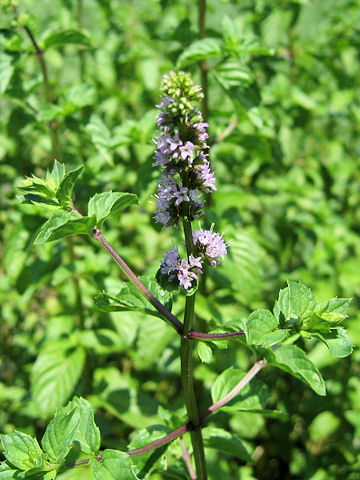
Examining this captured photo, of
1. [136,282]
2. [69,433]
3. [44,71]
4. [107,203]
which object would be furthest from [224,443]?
[44,71]

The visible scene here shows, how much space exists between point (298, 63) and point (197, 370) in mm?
2215

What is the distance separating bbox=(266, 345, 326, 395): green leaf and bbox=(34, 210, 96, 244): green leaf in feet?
1.77

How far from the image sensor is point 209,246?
1.23 metres

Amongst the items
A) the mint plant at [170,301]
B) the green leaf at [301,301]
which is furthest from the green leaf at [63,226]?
the green leaf at [301,301]

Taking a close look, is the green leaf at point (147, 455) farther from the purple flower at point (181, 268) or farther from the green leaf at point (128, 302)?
the purple flower at point (181, 268)

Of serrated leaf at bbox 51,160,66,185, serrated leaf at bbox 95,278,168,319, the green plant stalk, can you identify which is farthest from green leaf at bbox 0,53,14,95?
the green plant stalk

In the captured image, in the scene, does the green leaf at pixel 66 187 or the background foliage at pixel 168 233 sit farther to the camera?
the background foliage at pixel 168 233

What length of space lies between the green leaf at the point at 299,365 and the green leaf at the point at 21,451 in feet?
2.04

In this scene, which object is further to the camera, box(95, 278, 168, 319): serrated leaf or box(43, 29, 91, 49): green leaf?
box(43, 29, 91, 49): green leaf

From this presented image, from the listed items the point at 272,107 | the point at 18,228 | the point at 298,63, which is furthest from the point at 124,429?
the point at 298,63

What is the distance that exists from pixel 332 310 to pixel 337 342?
8 centimetres

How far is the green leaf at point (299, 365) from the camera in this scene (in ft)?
3.91

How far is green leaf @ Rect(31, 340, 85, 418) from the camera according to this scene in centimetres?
223

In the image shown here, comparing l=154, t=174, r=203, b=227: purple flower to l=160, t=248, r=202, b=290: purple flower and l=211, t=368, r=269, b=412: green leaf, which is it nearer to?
l=160, t=248, r=202, b=290: purple flower
